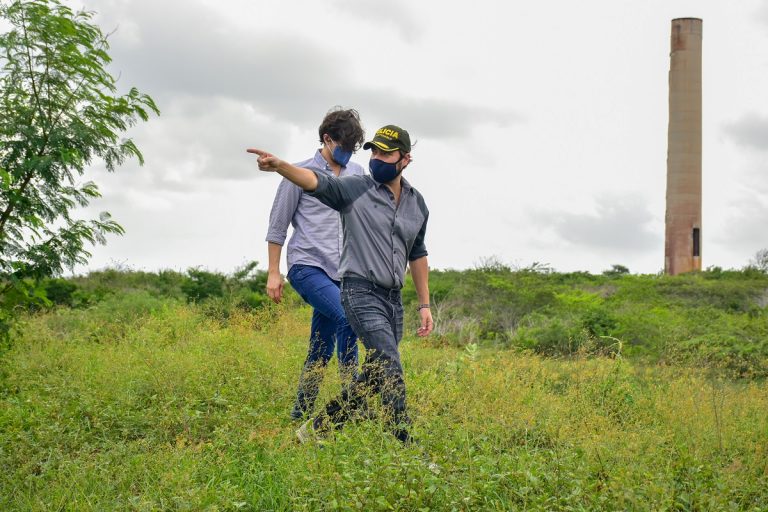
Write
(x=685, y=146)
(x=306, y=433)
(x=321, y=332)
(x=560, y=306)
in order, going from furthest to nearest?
(x=685, y=146)
(x=560, y=306)
(x=321, y=332)
(x=306, y=433)

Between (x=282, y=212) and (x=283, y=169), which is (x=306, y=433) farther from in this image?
(x=283, y=169)

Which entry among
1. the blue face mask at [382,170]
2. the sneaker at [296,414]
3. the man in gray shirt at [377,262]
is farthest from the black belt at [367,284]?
the sneaker at [296,414]

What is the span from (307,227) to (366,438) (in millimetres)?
1678

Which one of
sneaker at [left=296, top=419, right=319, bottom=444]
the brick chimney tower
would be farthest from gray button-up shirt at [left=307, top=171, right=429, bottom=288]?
the brick chimney tower

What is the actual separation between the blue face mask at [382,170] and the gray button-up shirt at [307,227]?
0.77 meters

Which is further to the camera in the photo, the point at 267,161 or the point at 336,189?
the point at 336,189

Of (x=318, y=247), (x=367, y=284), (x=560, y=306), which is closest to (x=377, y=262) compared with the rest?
(x=367, y=284)

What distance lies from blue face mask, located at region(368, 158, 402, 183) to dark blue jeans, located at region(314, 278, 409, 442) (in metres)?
0.66

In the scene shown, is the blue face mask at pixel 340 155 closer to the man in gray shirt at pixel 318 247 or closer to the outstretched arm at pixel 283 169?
the man in gray shirt at pixel 318 247

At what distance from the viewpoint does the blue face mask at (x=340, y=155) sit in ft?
19.9

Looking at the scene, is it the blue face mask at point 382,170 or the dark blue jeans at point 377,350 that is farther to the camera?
the blue face mask at point 382,170

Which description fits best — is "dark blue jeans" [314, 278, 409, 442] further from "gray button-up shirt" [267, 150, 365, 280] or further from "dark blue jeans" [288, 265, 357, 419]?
"gray button-up shirt" [267, 150, 365, 280]

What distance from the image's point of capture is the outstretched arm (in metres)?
4.52

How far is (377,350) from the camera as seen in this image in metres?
5.12
